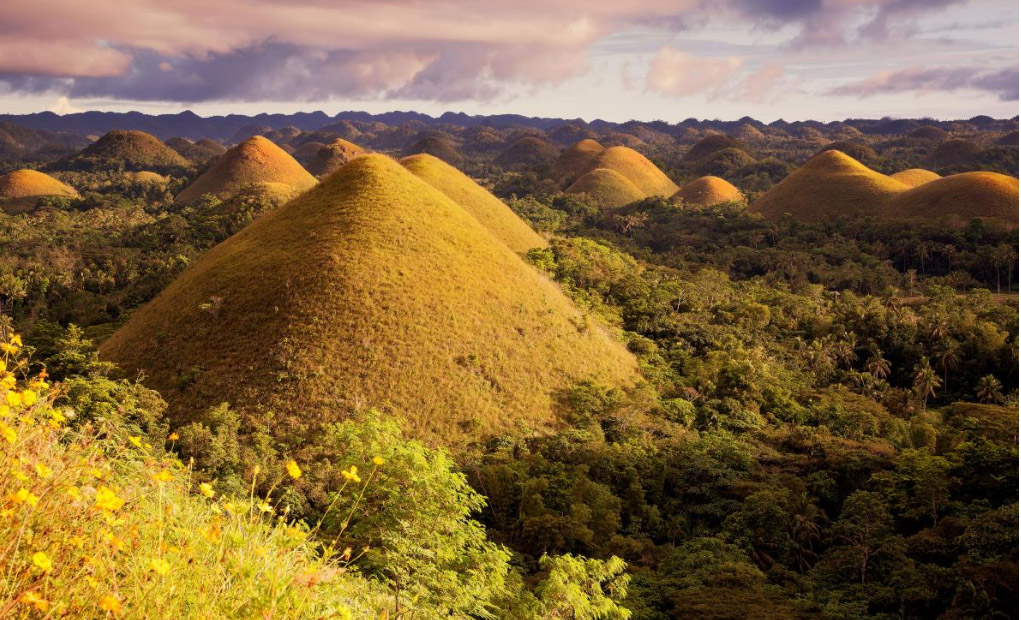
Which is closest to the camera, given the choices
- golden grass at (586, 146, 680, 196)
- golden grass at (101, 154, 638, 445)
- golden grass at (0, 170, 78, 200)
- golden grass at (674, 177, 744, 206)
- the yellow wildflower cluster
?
the yellow wildflower cluster

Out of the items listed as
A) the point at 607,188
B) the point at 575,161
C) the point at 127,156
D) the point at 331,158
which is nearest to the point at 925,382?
the point at 607,188

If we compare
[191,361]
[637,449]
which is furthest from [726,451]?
[191,361]

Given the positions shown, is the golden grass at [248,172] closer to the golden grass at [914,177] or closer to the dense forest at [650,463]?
the dense forest at [650,463]

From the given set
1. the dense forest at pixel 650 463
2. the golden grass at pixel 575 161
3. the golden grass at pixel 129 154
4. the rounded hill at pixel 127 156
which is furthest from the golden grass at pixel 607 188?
the golden grass at pixel 129 154

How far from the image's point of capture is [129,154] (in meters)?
183

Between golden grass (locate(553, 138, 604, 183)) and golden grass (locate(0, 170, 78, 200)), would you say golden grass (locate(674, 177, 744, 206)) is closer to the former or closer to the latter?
golden grass (locate(553, 138, 604, 183))

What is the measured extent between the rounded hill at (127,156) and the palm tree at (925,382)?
187945mm

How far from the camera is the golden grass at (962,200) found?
285 ft

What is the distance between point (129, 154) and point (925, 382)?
204007mm

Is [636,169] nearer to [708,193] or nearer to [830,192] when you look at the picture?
[708,193]

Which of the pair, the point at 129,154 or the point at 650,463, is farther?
the point at 129,154

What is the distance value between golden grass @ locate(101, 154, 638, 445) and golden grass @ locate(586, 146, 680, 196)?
373ft

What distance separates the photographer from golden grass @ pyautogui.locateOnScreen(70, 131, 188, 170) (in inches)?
7052

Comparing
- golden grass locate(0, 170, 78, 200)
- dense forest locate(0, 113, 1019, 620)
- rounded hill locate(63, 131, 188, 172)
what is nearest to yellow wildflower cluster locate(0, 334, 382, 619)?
dense forest locate(0, 113, 1019, 620)
